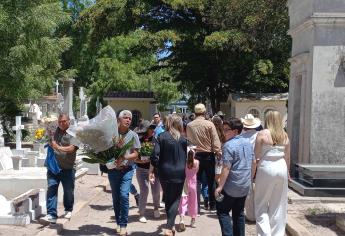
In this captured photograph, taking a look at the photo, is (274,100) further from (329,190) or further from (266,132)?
(266,132)

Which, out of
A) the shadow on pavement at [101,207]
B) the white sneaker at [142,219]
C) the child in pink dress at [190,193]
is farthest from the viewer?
the shadow on pavement at [101,207]

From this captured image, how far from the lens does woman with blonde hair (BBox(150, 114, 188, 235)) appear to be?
7.51 meters

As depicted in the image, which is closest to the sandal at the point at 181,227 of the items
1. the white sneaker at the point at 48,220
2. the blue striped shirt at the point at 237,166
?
the white sneaker at the point at 48,220

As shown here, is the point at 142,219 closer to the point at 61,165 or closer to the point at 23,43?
the point at 61,165

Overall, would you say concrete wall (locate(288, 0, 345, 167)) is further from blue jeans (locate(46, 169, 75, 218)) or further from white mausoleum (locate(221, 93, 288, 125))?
white mausoleum (locate(221, 93, 288, 125))

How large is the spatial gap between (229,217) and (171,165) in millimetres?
1304

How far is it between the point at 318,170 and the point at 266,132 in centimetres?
453

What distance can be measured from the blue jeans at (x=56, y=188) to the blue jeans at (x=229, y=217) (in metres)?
2.86

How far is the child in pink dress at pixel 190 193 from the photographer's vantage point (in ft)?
27.6

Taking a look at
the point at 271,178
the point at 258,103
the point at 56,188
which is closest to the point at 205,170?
the point at 56,188

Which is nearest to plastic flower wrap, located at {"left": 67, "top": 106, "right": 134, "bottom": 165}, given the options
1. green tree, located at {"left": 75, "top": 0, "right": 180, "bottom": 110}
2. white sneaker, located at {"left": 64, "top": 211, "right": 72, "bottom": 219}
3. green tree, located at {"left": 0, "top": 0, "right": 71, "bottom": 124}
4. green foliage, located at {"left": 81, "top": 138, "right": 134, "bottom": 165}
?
green foliage, located at {"left": 81, "top": 138, "right": 134, "bottom": 165}

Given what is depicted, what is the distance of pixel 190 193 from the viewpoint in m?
8.75

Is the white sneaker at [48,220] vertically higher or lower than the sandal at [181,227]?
higher

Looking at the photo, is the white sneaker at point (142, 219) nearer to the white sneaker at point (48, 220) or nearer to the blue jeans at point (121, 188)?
the blue jeans at point (121, 188)
